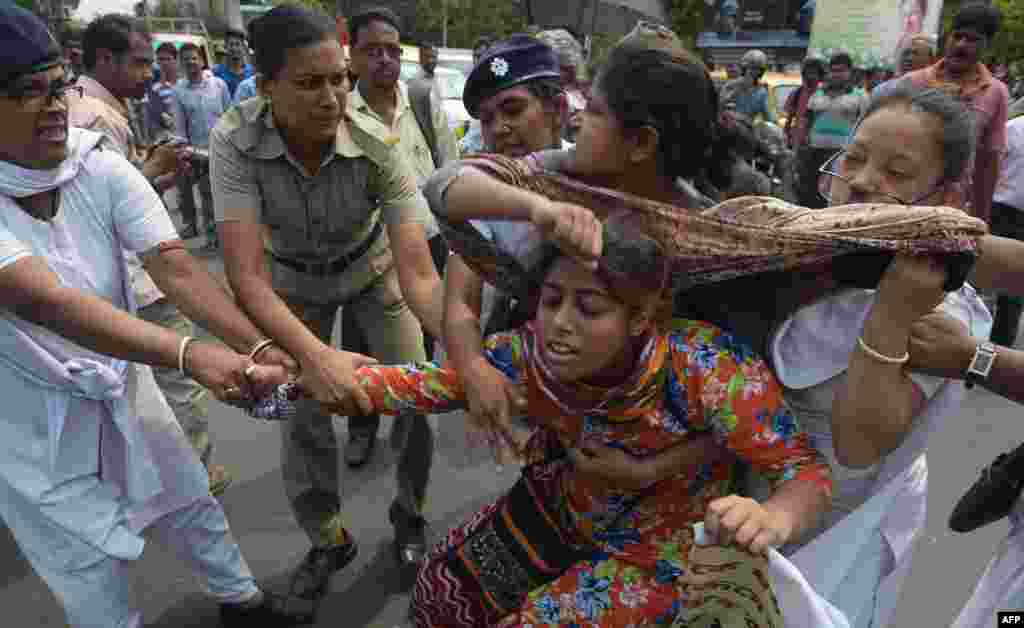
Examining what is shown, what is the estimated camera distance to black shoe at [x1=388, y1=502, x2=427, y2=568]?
289cm

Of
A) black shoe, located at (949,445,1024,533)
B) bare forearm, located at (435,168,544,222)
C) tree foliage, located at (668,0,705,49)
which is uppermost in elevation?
tree foliage, located at (668,0,705,49)

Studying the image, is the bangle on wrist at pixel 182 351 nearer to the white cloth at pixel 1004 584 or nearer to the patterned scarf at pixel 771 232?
the patterned scarf at pixel 771 232

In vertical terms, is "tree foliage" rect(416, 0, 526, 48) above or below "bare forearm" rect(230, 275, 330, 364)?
above

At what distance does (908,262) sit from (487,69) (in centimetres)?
125

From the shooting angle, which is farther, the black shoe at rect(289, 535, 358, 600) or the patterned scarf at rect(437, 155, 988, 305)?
the black shoe at rect(289, 535, 358, 600)

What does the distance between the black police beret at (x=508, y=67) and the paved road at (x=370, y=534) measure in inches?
72.5

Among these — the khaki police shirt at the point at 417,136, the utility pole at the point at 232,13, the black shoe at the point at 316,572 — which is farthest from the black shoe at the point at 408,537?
the utility pole at the point at 232,13

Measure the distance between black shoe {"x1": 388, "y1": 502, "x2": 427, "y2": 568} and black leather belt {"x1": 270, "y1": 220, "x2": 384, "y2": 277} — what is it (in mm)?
982

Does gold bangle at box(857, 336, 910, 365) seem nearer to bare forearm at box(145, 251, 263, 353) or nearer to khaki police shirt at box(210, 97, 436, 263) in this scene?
bare forearm at box(145, 251, 263, 353)

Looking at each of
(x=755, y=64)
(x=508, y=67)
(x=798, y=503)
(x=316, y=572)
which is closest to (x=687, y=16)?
(x=755, y=64)

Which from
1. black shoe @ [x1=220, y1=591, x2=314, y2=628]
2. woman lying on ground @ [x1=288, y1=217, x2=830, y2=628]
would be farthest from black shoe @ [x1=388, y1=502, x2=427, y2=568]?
woman lying on ground @ [x1=288, y1=217, x2=830, y2=628]

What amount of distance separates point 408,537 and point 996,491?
6.53 ft

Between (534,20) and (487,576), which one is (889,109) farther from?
(534,20)

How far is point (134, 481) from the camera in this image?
6.89 ft
